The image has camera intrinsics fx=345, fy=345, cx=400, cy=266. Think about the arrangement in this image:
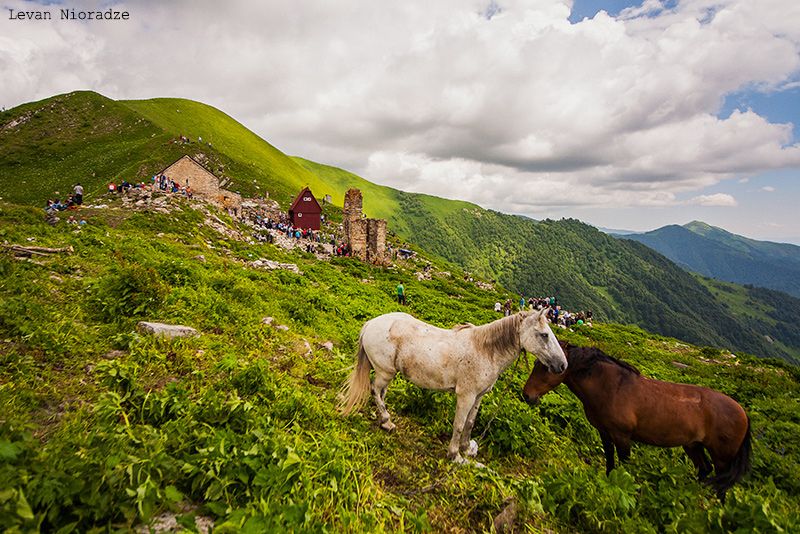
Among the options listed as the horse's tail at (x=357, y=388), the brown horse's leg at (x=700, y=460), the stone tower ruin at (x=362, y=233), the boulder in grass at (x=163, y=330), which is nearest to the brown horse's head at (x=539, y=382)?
the brown horse's leg at (x=700, y=460)

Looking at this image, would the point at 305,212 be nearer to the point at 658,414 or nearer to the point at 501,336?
the point at 501,336

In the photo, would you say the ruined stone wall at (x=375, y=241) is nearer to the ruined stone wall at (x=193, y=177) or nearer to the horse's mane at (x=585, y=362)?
the ruined stone wall at (x=193, y=177)

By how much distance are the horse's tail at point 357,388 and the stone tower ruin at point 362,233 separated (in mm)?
27202

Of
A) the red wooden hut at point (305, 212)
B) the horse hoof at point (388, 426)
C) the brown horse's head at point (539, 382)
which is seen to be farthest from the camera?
the red wooden hut at point (305, 212)

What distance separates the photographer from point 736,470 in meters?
6.23

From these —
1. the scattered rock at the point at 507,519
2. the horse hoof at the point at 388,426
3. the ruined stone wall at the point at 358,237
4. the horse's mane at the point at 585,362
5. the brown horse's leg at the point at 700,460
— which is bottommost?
the brown horse's leg at the point at 700,460

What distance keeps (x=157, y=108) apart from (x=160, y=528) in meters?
112

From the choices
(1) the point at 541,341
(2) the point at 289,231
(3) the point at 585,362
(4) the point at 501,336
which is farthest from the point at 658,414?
(2) the point at 289,231

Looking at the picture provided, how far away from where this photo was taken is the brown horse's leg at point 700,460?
22.0 feet

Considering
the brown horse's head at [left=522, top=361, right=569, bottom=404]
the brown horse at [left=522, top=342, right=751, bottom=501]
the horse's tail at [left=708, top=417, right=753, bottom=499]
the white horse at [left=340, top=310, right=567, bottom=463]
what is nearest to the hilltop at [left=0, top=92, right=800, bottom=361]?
the white horse at [left=340, top=310, right=567, bottom=463]

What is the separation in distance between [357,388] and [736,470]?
7020 millimetres

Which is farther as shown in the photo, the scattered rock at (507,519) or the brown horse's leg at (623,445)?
the brown horse's leg at (623,445)

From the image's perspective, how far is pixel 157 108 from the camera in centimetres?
8788

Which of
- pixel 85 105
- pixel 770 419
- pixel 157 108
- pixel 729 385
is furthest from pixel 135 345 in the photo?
pixel 157 108
